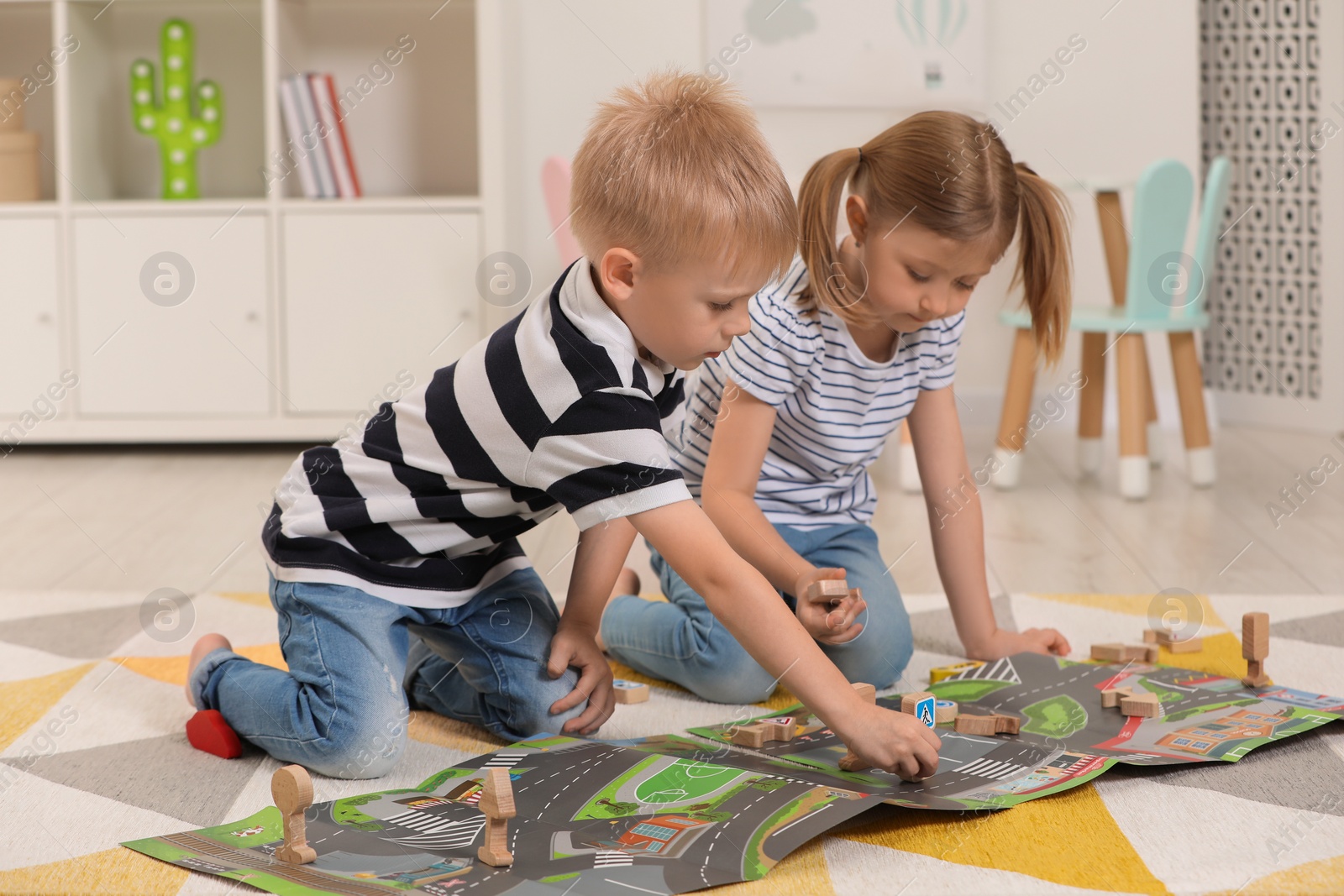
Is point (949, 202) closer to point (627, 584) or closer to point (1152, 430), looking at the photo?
point (627, 584)

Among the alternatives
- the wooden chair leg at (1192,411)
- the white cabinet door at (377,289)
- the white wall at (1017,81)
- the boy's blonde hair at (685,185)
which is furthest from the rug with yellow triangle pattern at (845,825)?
the white wall at (1017,81)

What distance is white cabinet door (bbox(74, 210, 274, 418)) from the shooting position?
222cm

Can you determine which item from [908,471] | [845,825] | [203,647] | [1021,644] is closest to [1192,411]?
[908,471]

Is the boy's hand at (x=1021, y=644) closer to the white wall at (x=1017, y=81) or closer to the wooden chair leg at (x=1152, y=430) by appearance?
the wooden chair leg at (x=1152, y=430)

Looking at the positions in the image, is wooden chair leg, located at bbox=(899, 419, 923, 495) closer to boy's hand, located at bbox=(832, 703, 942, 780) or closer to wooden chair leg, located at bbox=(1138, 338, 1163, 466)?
wooden chair leg, located at bbox=(1138, 338, 1163, 466)

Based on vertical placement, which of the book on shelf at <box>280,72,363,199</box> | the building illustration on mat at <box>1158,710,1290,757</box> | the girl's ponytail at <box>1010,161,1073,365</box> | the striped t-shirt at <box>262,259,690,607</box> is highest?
the book on shelf at <box>280,72,363,199</box>

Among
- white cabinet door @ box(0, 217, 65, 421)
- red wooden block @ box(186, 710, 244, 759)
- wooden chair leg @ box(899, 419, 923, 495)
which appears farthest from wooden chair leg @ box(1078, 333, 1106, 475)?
white cabinet door @ box(0, 217, 65, 421)

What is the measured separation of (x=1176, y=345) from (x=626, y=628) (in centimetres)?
129

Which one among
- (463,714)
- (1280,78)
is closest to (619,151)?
(463,714)

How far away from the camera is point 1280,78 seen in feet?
8.27

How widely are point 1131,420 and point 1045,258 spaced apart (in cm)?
97

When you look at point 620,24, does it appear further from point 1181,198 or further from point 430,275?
point 1181,198

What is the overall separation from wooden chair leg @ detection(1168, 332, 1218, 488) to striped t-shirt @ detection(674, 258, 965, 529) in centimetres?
103

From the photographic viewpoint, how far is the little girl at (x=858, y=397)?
92 centimetres
